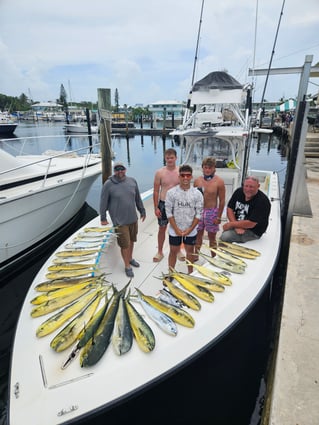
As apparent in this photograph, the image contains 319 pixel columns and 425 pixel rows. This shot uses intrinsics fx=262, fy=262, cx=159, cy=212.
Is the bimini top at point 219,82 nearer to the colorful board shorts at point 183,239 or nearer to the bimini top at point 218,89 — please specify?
the bimini top at point 218,89

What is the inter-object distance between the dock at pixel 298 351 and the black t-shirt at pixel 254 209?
65 cm

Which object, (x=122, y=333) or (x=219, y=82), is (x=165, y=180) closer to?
(x=122, y=333)

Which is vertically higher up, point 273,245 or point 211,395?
point 273,245

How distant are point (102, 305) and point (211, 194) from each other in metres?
2.04

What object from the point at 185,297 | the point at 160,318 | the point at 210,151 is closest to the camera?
the point at 160,318

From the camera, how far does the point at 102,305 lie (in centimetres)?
222

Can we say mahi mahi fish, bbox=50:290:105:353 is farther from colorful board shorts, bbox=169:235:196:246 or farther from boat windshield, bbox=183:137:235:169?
boat windshield, bbox=183:137:235:169

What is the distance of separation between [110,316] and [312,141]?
13.0m

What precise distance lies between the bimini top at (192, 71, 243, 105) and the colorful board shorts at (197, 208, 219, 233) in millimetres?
2635

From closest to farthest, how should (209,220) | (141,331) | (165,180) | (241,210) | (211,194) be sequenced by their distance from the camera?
(141,331), (241,210), (211,194), (209,220), (165,180)

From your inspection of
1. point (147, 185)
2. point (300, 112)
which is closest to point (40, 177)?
point (300, 112)

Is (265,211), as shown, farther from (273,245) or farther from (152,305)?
(152,305)

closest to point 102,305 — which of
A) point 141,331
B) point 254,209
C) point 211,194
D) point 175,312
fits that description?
point 141,331

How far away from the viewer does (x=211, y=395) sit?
2781mm
